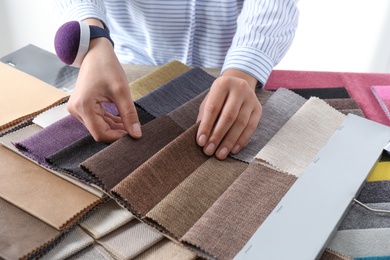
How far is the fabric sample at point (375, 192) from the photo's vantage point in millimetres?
674

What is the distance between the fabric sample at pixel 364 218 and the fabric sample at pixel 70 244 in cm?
31

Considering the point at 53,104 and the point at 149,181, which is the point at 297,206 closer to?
the point at 149,181

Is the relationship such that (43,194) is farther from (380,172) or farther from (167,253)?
(380,172)

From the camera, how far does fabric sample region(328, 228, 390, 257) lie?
0.59 m

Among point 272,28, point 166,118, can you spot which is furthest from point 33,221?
point 272,28

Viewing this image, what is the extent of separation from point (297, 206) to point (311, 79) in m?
0.42

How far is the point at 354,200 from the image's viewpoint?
0.65 metres

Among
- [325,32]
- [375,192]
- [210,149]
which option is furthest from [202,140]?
[325,32]

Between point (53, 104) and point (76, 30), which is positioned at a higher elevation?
point (76, 30)

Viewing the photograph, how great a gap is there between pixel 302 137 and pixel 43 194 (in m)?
0.39

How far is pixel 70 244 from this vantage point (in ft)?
1.93

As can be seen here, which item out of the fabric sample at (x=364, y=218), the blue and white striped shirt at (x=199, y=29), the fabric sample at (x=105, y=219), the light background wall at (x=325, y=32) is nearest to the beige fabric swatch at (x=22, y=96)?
the blue and white striped shirt at (x=199, y=29)

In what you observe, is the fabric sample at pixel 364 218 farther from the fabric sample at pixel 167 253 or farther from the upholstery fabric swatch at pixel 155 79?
the upholstery fabric swatch at pixel 155 79

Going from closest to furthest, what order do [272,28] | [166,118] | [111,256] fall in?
[111,256] < [166,118] < [272,28]
